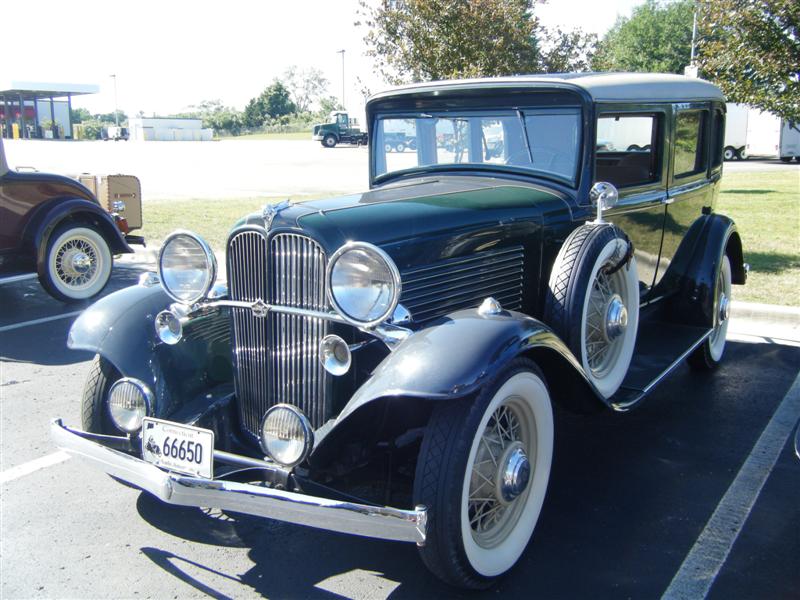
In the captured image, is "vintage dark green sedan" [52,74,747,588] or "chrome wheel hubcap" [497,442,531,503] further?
"chrome wheel hubcap" [497,442,531,503]

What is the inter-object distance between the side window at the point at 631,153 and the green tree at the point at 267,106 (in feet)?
231

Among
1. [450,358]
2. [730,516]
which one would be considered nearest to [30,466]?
[450,358]

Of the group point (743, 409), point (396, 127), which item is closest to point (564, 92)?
point (396, 127)

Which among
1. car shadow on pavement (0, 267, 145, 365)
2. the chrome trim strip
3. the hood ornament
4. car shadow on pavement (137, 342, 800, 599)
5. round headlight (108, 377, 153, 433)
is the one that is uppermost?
the hood ornament

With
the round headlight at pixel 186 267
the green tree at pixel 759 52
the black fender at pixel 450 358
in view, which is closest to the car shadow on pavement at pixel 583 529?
the black fender at pixel 450 358

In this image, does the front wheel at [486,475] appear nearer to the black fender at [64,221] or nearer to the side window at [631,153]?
the side window at [631,153]

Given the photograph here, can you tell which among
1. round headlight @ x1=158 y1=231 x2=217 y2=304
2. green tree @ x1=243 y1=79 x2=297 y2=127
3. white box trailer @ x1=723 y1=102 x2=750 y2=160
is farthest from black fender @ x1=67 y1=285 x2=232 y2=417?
green tree @ x1=243 y1=79 x2=297 y2=127

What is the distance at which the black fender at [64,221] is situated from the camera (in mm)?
6996

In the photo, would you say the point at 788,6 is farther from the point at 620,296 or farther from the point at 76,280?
the point at 76,280

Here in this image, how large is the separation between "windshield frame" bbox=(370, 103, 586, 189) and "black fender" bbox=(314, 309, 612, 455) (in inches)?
51.6

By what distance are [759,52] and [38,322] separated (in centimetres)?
797

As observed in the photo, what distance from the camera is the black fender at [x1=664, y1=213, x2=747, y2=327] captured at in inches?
188

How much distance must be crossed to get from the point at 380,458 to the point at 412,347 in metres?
0.58

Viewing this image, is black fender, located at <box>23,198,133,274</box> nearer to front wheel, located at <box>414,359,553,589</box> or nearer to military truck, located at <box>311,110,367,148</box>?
→ front wheel, located at <box>414,359,553,589</box>
